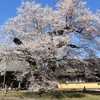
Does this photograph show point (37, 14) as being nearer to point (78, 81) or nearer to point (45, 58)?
point (45, 58)

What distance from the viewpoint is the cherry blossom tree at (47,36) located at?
23.4 m

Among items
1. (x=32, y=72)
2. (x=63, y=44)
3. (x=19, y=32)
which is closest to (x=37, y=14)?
(x=19, y=32)

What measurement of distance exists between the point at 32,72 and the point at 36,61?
124cm

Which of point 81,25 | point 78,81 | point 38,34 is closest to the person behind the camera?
point 38,34

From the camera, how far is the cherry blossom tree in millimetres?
23375

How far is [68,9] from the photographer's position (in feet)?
85.5

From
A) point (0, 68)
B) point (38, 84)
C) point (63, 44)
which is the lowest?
point (38, 84)

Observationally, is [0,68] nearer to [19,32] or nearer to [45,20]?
[19,32]

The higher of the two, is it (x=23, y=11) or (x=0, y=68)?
(x=23, y=11)

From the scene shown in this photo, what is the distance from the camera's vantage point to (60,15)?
85.7ft

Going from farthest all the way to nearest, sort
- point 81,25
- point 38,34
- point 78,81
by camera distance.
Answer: point 78,81, point 81,25, point 38,34

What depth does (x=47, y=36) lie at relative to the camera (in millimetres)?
23891

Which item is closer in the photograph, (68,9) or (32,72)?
(32,72)

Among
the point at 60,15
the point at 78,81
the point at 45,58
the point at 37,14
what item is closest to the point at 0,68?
the point at 45,58
